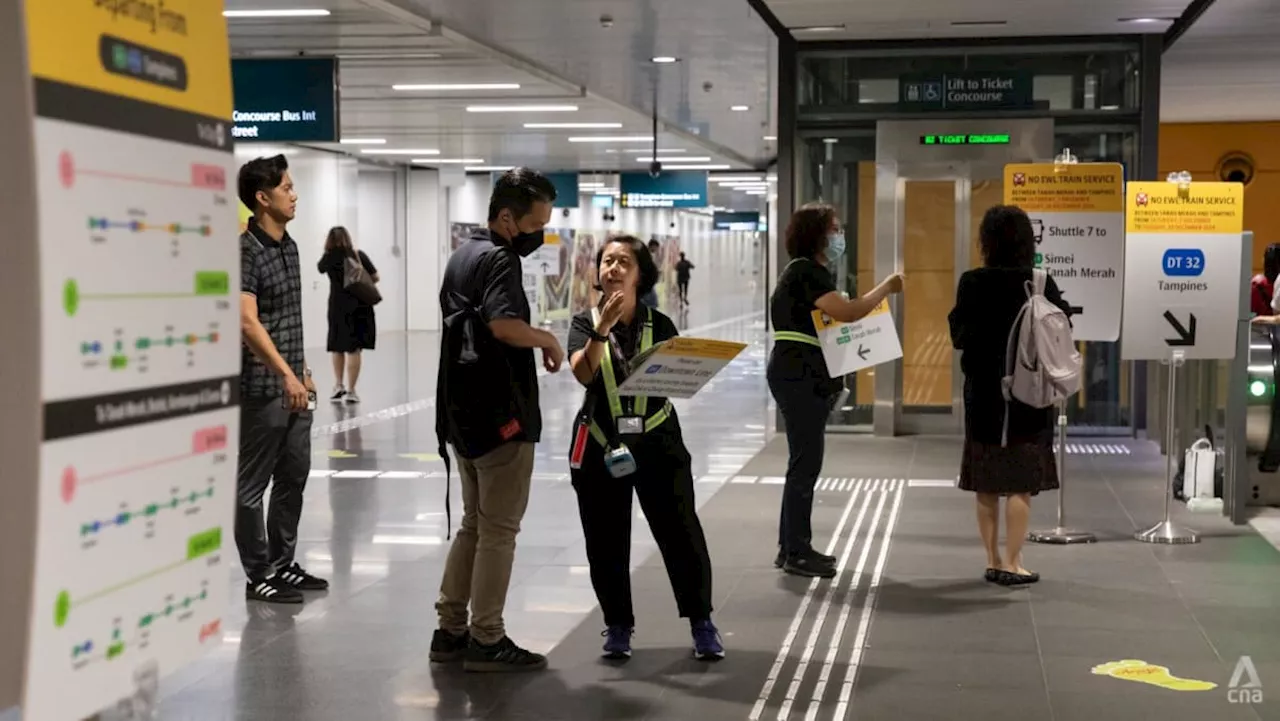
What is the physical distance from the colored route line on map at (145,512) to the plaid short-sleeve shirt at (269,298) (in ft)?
13.1

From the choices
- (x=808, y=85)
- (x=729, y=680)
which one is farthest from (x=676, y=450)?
(x=808, y=85)

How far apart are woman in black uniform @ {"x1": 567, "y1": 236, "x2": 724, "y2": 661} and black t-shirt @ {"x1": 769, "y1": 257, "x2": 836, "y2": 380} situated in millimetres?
1404

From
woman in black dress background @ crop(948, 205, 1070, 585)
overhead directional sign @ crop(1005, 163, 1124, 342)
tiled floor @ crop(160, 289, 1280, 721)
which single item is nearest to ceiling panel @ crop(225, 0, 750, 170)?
→ tiled floor @ crop(160, 289, 1280, 721)

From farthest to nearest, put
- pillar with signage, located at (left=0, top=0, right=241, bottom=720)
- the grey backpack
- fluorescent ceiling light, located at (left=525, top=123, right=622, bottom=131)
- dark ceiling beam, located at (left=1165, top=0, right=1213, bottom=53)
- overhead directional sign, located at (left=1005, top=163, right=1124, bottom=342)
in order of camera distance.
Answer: fluorescent ceiling light, located at (left=525, top=123, right=622, bottom=131) → dark ceiling beam, located at (left=1165, top=0, right=1213, bottom=53) → overhead directional sign, located at (left=1005, top=163, right=1124, bottom=342) → the grey backpack → pillar with signage, located at (left=0, top=0, right=241, bottom=720)

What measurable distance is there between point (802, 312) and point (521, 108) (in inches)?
507

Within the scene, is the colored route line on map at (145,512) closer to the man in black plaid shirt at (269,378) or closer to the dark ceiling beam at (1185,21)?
the man in black plaid shirt at (269,378)

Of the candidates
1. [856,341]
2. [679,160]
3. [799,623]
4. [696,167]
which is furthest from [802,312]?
[696,167]

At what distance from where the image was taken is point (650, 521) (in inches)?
208

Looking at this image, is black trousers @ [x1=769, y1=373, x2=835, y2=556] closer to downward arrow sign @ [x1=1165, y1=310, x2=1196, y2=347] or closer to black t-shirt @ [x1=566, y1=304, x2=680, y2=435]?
black t-shirt @ [x1=566, y1=304, x2=680, y2=435]

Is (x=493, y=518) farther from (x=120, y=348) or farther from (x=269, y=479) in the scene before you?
(x=120, y=348)

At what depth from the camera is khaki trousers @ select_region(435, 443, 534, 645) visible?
4.92 metres

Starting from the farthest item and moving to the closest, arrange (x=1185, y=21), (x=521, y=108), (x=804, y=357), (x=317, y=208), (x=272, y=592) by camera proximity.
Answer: (x=317, y=208) < (x=521, y=108) < (x=1185, y=21) < (x=804, y=357) < (x=272, y=592)

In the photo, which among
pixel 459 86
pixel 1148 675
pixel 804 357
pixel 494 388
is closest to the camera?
pixel 494 388

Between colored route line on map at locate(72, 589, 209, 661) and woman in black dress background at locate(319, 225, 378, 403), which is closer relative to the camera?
colored route line on map at locate(72, 589, 209, 661)
